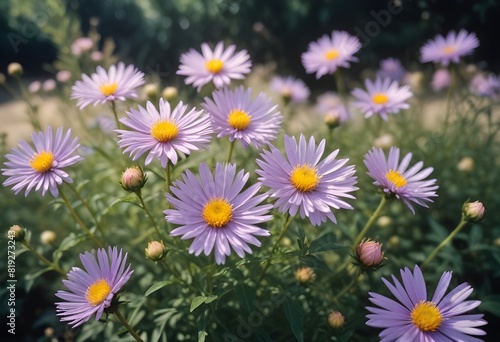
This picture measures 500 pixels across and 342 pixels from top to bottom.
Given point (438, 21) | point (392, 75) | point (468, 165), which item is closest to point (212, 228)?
point (468, 165)

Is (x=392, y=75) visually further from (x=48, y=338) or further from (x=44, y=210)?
(x=48, y=338)

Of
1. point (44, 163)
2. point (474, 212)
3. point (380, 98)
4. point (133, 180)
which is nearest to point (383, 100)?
point (380, 98)

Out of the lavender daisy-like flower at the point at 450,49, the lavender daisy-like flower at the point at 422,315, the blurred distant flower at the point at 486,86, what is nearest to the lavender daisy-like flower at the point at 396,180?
the lavender daisy-like flower at the point at 422,315

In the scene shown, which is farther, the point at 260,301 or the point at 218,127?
the point at 260,301

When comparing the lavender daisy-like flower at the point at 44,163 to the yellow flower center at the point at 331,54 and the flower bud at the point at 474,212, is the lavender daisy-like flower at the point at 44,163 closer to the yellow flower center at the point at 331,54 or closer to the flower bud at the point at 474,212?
the flower bud at the point at 474,212

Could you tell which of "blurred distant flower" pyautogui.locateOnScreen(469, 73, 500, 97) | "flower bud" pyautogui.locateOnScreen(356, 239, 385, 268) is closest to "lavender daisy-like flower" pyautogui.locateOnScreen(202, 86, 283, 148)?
"flower bud" pyautogui.locateOnScreen(356, 239, 385, 268)

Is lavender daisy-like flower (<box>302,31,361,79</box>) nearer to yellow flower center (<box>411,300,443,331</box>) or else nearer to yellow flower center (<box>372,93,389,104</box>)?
yellow flower center (<box>372,93,389,104</box>)

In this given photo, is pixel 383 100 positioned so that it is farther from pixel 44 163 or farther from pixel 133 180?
pixel 44 163
